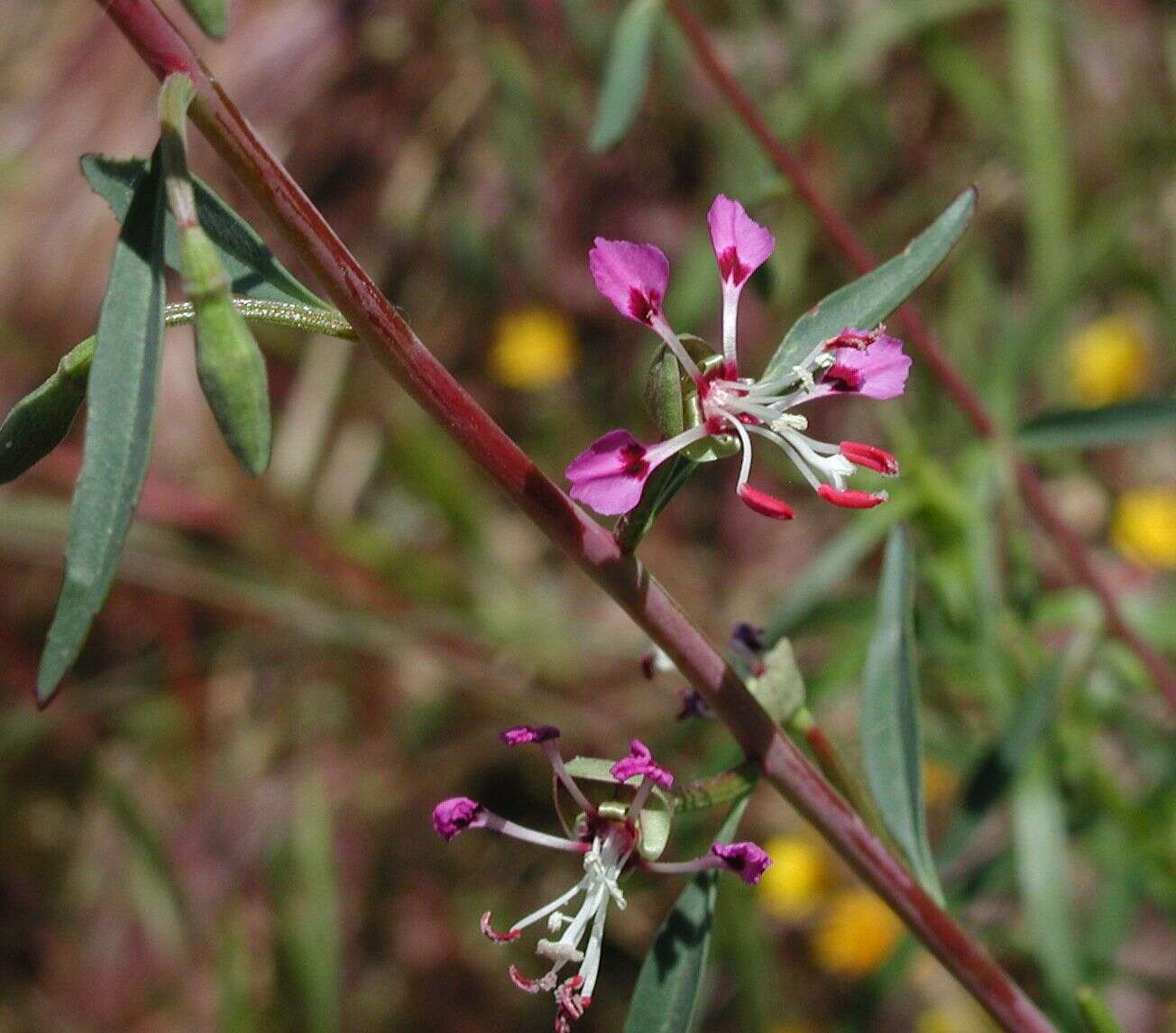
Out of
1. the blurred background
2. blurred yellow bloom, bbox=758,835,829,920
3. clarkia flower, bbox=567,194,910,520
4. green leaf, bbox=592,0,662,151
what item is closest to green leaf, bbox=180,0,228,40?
clarkia flower, bbox=567,194,910,520

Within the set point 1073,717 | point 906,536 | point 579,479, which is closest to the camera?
point 579,479

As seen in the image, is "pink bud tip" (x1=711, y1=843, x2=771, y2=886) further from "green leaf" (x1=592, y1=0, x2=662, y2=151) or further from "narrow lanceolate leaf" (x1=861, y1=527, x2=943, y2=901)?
"green leaf" (x1=592, y1=0, x2=662, y2=151)

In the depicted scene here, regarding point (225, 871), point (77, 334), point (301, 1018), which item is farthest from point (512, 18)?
point (301, 1018)

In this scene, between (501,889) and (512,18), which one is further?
(512,18)

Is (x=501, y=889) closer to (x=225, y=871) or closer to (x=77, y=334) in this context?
(x=225, y=871)

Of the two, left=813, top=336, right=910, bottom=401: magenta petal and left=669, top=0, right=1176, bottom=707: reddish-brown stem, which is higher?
left=813, top=336, right=910, bottom=401: magenta petal
